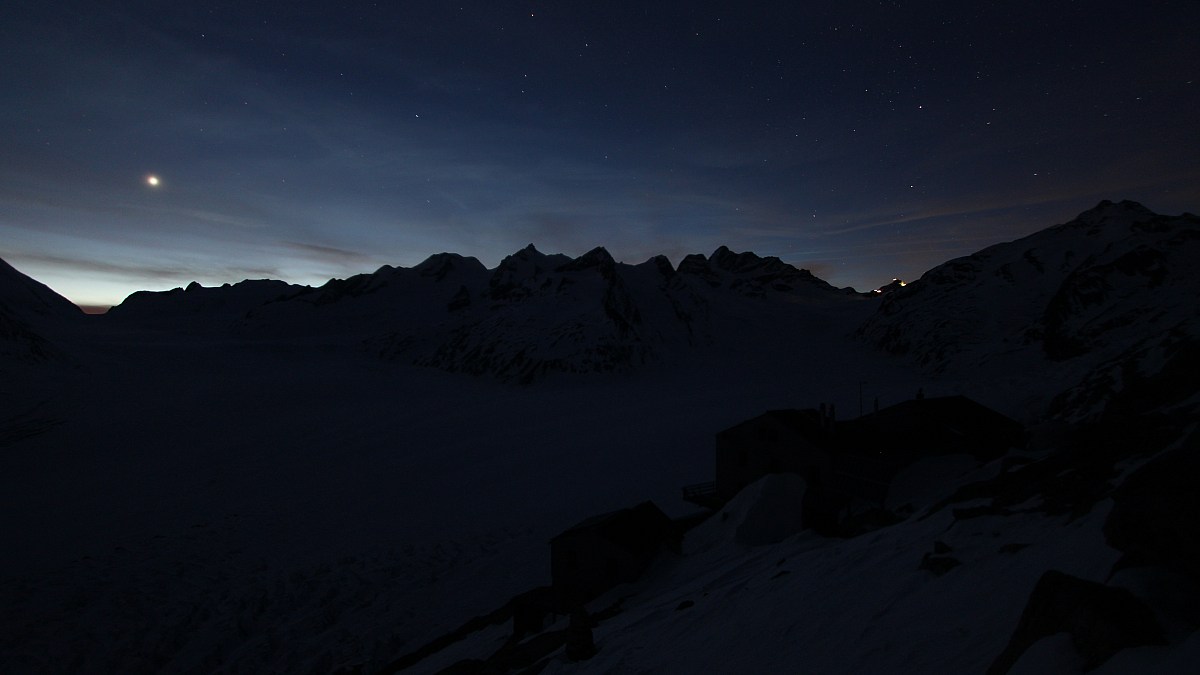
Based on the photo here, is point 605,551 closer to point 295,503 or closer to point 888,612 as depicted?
point 888,612

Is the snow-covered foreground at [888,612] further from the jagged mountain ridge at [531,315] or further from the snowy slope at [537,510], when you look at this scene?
the jagged mountain ridge at [531,315]

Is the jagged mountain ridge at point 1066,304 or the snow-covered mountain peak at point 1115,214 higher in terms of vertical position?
the snow-covered mountain peak at point 1115,214

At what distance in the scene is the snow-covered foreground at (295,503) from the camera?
19.9m

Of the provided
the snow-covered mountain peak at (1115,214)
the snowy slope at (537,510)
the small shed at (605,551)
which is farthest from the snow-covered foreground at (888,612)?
the snow-covered mountain peak at (1115,214)

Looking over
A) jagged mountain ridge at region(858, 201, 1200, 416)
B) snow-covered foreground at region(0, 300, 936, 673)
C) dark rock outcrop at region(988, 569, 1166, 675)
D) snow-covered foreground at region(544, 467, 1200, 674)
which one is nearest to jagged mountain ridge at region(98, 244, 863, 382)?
snow-covered foreground at region(0, 300, 936, 673)

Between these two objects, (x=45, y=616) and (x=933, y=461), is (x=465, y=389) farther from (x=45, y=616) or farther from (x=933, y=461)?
(x=933, y=461)

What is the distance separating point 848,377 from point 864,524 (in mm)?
63529

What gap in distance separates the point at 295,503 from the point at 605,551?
20690 mm

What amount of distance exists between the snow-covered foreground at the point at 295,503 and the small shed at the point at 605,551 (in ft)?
10.3

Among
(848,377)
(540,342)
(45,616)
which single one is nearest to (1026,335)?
(848,377)

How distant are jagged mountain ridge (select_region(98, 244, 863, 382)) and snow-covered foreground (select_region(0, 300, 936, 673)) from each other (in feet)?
92.6

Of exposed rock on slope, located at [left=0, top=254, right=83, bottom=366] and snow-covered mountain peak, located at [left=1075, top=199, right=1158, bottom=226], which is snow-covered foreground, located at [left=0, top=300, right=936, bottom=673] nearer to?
exposed rock on slope, located at [left=0, top=254, right=83, bottom=366]

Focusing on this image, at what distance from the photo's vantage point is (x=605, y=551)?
1964cm

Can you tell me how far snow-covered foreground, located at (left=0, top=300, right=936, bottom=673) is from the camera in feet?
65.4
